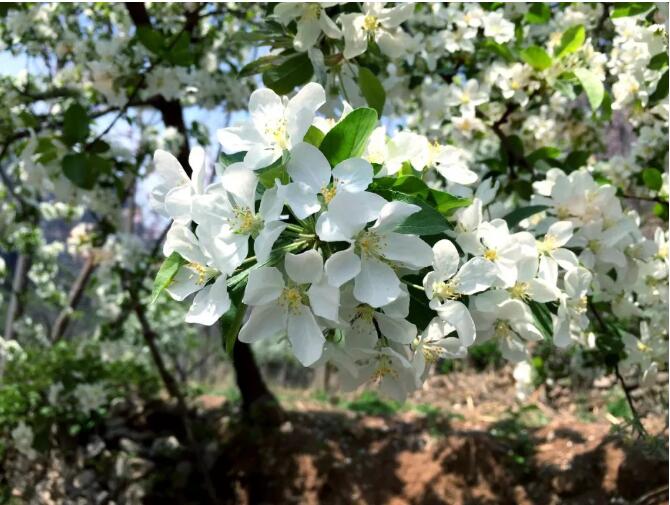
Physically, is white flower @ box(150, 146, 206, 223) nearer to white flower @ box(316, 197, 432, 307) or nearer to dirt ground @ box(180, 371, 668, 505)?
white flower @ box(316, 197, 432, 307)

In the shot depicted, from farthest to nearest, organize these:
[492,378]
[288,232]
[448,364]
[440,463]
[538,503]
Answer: [448,364] < [492,378] < [440,463] < [538,503] < [288,232]

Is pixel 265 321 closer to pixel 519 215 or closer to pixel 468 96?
pixel 519 215

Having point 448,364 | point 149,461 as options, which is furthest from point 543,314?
point 448,364

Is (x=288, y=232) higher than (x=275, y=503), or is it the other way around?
(x=288, y=232)

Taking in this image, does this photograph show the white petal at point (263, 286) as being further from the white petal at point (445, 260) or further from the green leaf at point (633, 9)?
the green leaf at point (633, 9)

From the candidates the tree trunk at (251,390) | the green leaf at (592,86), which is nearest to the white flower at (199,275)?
the green leaf at (592,86)

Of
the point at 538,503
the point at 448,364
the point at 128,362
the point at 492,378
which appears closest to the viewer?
the point at 538,503

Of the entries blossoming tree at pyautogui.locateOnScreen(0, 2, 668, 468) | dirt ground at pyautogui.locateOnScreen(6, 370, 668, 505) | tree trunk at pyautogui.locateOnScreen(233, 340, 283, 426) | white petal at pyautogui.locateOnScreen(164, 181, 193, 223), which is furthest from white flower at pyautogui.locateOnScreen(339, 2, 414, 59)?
tree trunk at pyautogui.locateOnScreen(233, 340, 283, 426)

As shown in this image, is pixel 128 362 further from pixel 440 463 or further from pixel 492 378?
pixel 492 378
